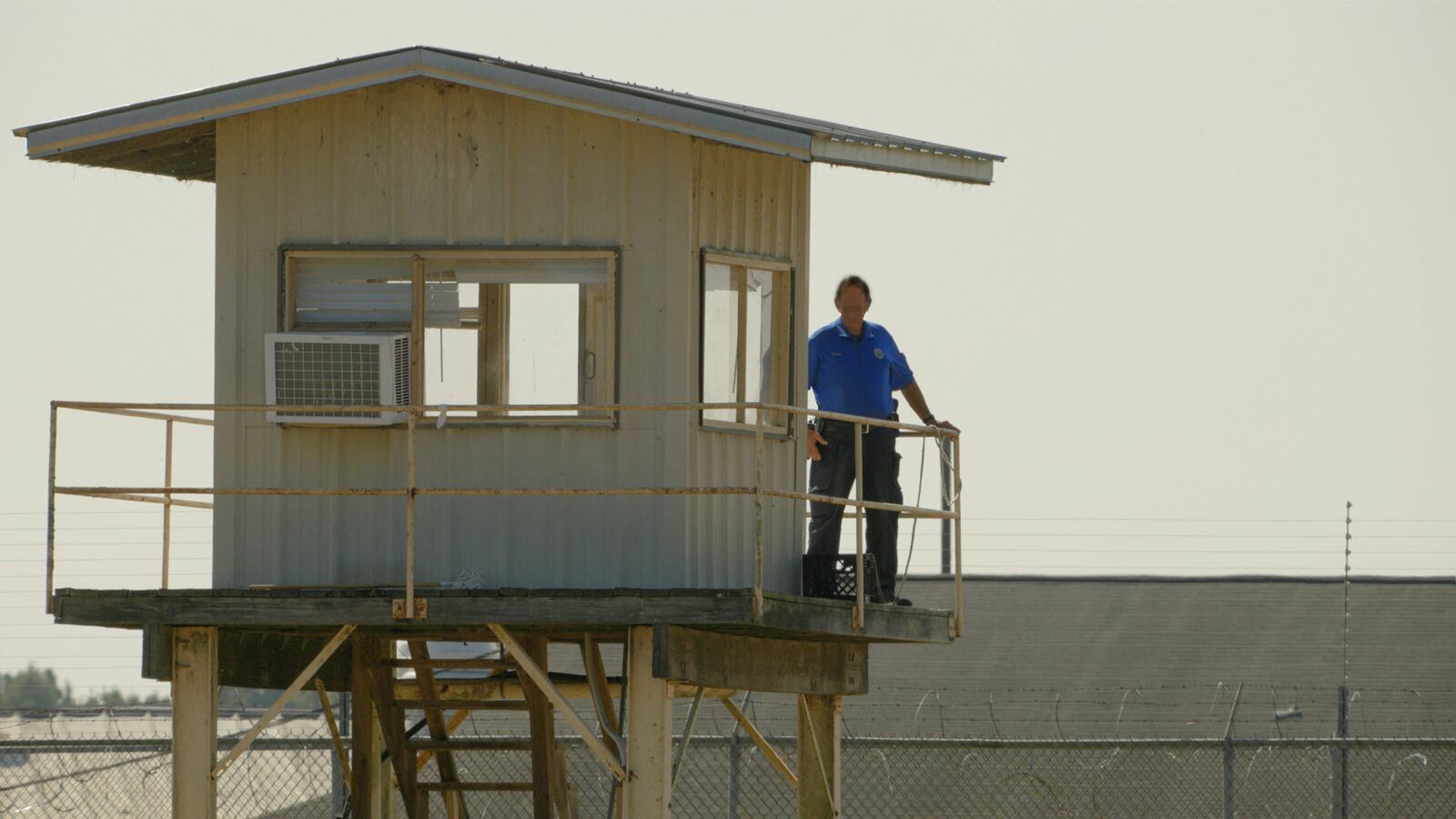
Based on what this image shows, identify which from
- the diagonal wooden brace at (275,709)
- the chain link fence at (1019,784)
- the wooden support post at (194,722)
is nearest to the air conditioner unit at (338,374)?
the diagonal wooden brace at (275,709)

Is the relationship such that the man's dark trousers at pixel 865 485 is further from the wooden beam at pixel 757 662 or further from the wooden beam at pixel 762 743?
the wooden beam at pixel 762 743

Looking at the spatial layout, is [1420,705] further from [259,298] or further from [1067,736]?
[259,298]

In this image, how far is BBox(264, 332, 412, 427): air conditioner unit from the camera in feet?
44.4

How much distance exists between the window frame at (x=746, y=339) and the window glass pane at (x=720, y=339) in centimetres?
2

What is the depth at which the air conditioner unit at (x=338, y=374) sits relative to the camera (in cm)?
1353

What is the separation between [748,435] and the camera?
1405 cm

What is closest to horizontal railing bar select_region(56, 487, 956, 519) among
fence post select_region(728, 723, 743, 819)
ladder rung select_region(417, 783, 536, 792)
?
ladder rung select_region(417, 783, 536, 792)

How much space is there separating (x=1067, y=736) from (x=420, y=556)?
909 cm

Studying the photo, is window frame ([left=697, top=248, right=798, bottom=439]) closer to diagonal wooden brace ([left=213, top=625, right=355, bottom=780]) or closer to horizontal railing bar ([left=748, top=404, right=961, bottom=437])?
horizontal railing bar ([left=748, top=404, right=961, bottom=437])

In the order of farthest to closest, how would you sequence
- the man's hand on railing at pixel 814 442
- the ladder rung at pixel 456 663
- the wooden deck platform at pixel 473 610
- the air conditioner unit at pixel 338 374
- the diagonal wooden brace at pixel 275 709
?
the man's hand on railing at pixel 814 442 < the ladder rung at pixel 456 663 < the air conditioner unit at pixel 338 374 < the diagonal wooden brace at pixel 275 709 < the wooden deck platform at pixel 473 610

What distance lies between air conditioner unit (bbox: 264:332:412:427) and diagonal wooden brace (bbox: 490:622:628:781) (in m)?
1.54

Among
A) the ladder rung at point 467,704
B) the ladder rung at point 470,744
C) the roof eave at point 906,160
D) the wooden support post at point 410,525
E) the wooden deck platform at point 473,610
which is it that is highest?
the roof eave at point 906,160

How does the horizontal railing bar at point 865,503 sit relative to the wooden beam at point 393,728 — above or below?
above

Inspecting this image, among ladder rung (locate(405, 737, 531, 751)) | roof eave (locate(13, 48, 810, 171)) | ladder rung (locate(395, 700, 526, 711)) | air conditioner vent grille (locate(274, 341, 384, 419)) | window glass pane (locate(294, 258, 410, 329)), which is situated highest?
roof eave (locate(13, 48, 810, 171))
